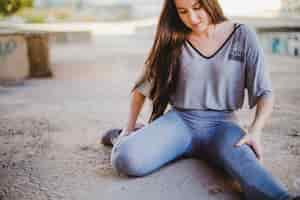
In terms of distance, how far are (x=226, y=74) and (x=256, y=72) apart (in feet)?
0.37

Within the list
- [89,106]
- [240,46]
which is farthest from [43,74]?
[240,46]

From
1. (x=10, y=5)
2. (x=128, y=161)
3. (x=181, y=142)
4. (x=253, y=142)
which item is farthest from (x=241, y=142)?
(x=10, y=5)

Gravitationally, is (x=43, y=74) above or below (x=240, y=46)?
below

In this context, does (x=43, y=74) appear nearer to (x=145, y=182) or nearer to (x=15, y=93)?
(x=15, y=93)

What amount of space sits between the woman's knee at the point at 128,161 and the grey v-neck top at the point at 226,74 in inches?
11.0

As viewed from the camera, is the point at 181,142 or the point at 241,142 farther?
the point at 181,142

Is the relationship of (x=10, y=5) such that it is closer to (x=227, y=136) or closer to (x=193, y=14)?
(x=193, y=14)

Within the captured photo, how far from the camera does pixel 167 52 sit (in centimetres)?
172

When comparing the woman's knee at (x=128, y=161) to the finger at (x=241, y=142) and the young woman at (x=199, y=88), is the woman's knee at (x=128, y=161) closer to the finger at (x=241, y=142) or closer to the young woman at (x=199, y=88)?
the young woman at (x=199, y=88)

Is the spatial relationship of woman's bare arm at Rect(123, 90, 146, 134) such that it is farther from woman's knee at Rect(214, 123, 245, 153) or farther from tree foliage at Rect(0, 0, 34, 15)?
tree foliage at Rect(0, 0, 34, 15)

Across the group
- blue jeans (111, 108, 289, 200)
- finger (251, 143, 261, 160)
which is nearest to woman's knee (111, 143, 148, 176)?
blue jeans (111, 108, 289, 200)

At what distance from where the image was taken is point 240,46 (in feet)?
5.33

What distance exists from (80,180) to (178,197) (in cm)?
41

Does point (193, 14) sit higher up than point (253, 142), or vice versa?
point (193, 14)
